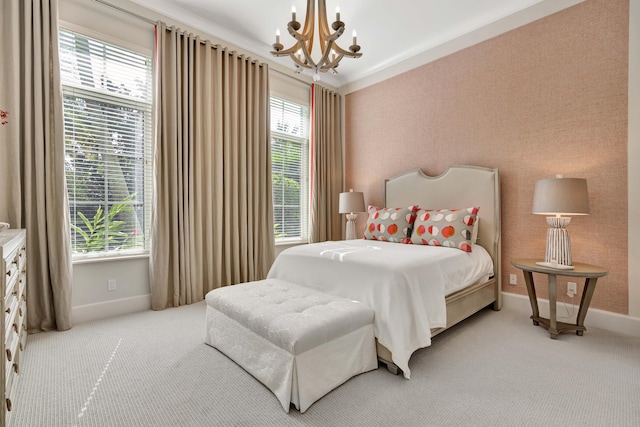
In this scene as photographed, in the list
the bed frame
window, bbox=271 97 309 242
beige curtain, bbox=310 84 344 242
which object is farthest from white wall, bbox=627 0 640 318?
window, bbox=271 97 309 242

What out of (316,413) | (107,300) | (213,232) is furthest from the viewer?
(213,232)

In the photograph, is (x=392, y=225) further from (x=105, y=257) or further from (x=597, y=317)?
(x=105, y=257)

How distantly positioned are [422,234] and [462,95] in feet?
5.67

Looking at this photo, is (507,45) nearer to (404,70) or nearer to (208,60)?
(404,70)

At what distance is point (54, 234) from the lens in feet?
8.12

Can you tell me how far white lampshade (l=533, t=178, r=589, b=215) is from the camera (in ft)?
7.72

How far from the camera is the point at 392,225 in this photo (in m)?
3.45

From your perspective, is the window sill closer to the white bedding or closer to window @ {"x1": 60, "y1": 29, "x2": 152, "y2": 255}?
window @ {"x1": 60, "y1": 29, "x2": 152, "y2": 255}

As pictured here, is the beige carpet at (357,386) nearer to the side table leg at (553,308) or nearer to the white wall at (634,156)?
the side table leg at (553,308)

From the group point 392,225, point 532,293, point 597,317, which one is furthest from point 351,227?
point 597,317

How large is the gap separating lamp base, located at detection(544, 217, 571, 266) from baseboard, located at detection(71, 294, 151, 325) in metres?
3.76

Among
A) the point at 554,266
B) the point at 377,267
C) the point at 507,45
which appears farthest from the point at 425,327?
the point at 507,45

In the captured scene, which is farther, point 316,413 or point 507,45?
point 507,45

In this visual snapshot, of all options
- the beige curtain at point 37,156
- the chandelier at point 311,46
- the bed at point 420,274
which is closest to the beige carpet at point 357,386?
the bed at point 420,274
